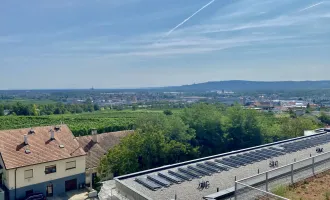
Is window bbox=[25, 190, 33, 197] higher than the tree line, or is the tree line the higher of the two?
the tree line

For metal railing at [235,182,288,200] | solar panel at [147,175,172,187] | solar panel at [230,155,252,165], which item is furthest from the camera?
solar panel at [230,155,252,165]

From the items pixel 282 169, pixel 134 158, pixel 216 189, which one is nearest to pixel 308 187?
pixel 282 169

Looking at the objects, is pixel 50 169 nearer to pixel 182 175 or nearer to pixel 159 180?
pixel 159 180

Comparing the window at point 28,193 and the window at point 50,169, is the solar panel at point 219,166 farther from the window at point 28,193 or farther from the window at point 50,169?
the window at point 28,193

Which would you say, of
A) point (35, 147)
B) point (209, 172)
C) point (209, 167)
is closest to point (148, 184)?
point (209, 172)

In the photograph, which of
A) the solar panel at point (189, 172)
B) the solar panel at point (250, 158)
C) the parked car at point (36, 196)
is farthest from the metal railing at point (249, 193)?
the parked car at point (36, 196)

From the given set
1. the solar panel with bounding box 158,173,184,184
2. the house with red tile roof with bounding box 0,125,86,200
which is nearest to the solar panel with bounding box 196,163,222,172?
the solar panel with bounding box 158,173,184,184

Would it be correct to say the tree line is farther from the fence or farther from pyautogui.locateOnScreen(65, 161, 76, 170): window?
the fence

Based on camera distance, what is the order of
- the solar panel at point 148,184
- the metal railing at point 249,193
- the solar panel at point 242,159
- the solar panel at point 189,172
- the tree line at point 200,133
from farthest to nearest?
the tree line at point 200,133 → the solar panel at point 242,159 → the solar panel at point 189,172 → the solar panel at point 148,184 → the metal railing at point 249,193
